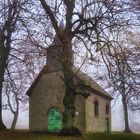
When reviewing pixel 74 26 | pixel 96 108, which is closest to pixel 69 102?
pixel 74 26

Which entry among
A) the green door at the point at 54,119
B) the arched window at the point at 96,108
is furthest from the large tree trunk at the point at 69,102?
the arched window at the point at 96,108

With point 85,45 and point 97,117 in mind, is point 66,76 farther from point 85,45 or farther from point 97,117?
point 97,117

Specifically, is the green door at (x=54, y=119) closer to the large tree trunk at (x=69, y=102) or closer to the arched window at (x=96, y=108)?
the arched window at (x=96, y=108)

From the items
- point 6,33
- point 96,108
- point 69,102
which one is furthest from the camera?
point 96,108

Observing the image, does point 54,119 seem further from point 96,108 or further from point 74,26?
point 74,26

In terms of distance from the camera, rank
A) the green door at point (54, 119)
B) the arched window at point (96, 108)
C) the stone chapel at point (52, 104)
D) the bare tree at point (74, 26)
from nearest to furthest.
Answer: the bare tree at point (74, 26), the stone chapel at point (52, 104), the green door at point (54, 119), the arched window at point (96, 108)

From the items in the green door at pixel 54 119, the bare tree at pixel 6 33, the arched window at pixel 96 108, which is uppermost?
the bare tree at pixel 6 33

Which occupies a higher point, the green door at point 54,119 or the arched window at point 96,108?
the arched window at point 96,108

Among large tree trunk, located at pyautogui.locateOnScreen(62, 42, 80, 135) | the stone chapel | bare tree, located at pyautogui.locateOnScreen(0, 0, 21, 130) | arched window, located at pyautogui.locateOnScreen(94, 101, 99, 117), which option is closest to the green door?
the stone chapel

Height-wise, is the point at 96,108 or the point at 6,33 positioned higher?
the point at 6,33

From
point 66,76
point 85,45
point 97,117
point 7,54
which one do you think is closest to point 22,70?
A: point 7,54

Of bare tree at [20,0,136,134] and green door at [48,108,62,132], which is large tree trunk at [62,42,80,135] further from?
green door at [48,108,62,132]

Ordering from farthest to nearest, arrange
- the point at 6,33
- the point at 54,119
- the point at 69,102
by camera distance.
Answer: the point at 54,119 → the point at 6,33 → the point at 69,102

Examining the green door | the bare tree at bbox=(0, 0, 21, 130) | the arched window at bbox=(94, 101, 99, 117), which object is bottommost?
the green door
